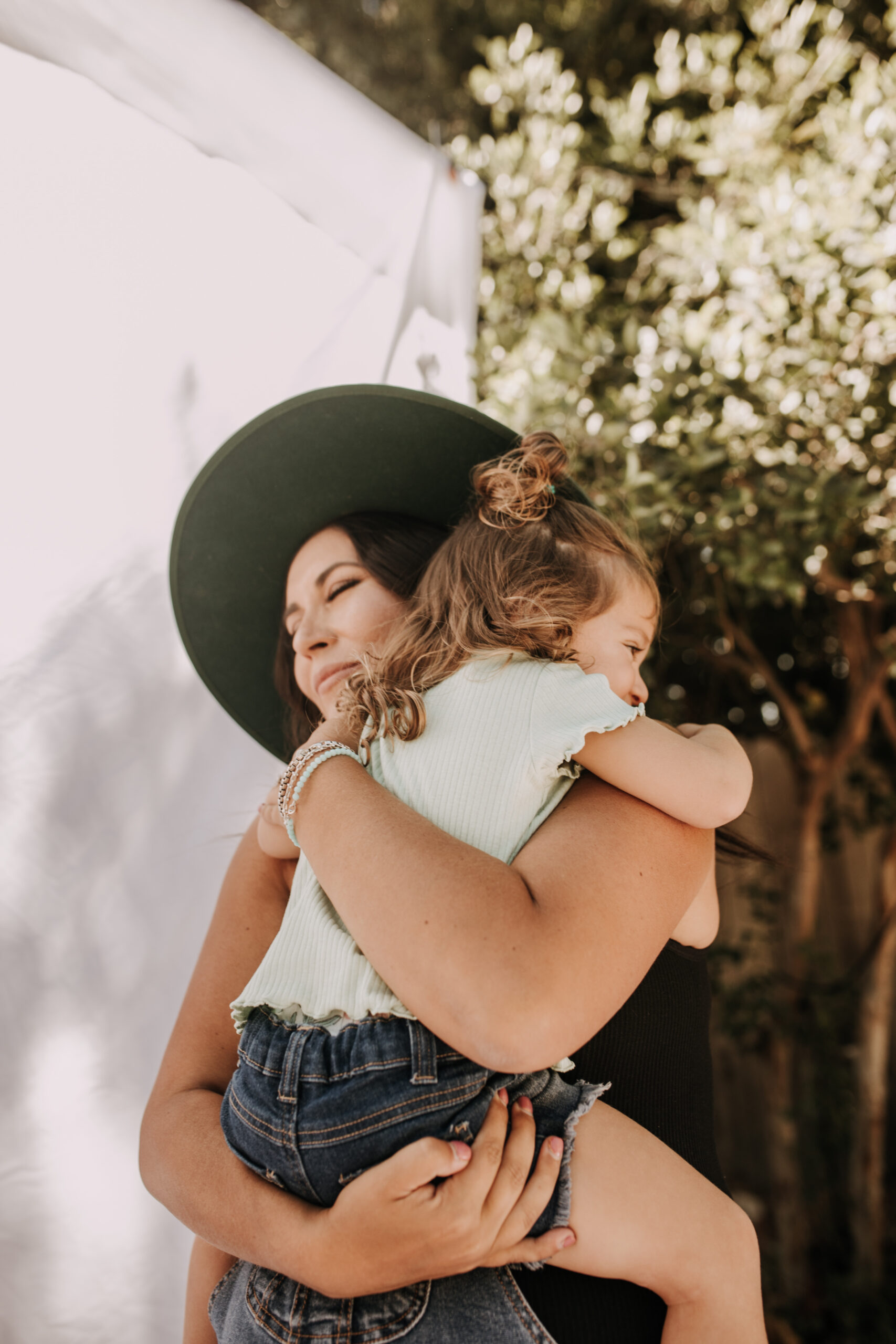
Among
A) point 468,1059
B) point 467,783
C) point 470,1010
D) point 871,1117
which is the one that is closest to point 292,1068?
point 468,1059

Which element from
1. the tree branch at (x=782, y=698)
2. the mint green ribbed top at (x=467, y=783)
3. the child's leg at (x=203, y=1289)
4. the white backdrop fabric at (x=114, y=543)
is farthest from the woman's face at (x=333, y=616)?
the tree branch at (x=782, y=698)

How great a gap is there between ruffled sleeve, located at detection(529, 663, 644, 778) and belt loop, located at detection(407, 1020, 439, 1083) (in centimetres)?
36

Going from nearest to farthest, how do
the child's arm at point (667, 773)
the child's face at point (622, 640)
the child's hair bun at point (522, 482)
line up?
the child's arm at point (667, 773), the child's face at point (622, 640), the child's hair bun at point (522, 482)

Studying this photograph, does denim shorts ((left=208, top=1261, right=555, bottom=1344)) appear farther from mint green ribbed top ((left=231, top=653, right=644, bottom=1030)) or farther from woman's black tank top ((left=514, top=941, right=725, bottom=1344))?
mint green ribbed top ((left=231, top=653, right=644, bottom=1030))

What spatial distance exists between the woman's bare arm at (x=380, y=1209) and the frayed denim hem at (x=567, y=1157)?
2 centimetres

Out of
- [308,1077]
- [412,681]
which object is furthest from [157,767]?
[308,1077]

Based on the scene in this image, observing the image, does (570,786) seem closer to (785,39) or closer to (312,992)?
(312,992)

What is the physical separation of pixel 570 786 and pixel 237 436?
1051 mm

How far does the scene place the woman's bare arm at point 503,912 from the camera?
2.99ft

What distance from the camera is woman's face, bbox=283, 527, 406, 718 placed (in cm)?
164

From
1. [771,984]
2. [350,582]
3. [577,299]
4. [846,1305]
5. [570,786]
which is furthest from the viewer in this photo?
[771,984]

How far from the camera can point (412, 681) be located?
1.34 meters

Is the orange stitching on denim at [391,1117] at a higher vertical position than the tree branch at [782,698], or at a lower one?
lower

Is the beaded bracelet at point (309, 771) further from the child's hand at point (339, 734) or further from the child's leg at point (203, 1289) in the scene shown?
the child's leg at point (203, 1289)
